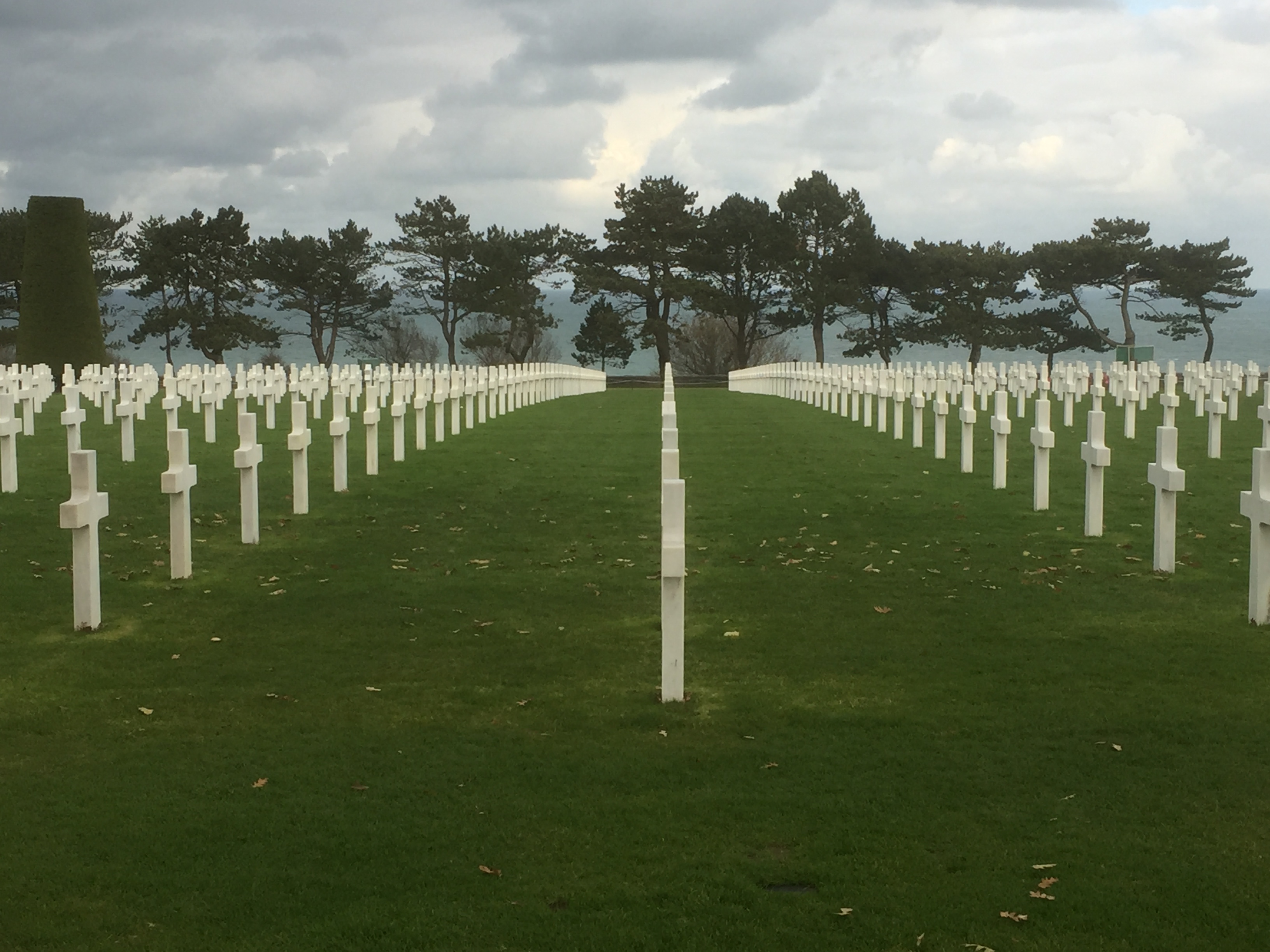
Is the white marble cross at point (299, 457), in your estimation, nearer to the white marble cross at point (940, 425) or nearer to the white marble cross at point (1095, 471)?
the white marble cross at point (1095, 471)

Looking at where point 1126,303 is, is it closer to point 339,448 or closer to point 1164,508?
point 339,448

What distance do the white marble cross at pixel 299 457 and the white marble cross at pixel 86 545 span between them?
208 inches

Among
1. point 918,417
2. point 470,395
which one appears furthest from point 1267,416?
point 470,395

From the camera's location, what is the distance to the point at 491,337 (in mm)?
87062

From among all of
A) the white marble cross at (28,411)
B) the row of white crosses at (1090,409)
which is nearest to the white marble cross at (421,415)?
the white marble cross at (28,411)

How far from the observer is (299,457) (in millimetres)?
14406

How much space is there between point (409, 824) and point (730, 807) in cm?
113

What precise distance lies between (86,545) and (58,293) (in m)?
47.0

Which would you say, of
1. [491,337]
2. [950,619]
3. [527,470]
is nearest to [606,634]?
[950,619]

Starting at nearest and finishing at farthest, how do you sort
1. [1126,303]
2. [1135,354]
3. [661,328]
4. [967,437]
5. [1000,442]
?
[1000,442]
[967,437]
[1135,354]
[1126,303]
[661,328]

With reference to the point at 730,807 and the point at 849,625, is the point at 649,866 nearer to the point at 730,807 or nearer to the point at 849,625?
the point at 730,807

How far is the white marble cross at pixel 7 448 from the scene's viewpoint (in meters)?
15.3

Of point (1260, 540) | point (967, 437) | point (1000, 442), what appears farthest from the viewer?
point (967, 437)

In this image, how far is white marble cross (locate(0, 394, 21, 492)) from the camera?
15.3 meters
